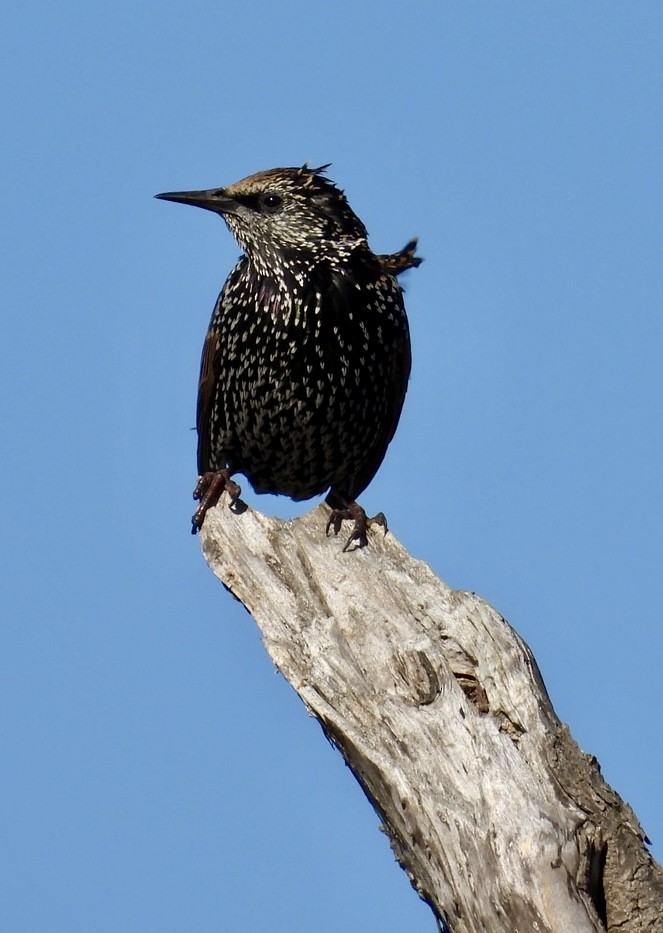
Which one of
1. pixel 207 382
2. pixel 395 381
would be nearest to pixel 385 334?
pixel 395 381

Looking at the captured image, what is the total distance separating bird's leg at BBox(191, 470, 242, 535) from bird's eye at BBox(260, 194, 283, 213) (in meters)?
1.41

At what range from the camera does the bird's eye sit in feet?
23.6

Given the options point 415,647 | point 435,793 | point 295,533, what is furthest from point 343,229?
point 435,793

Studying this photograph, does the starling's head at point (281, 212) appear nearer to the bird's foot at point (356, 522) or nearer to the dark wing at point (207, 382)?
the dark wing at point (207, 382)

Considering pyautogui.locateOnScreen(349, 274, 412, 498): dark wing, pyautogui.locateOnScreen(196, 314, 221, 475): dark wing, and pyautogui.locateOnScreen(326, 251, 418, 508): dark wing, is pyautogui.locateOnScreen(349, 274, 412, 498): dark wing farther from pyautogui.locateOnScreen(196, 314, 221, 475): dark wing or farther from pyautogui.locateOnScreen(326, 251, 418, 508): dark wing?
pyautogui.locateOnScreen(196, 314, 221, 475): dark wing

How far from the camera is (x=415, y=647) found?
15.8 ft

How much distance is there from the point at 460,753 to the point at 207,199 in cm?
370

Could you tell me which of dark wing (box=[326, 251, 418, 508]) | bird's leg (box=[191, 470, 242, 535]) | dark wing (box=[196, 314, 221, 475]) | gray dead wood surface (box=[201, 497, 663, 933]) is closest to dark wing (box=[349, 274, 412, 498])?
dark wing (box=[326, 251, 418, 508])

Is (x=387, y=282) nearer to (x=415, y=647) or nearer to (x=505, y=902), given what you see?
(x=415, y=647)

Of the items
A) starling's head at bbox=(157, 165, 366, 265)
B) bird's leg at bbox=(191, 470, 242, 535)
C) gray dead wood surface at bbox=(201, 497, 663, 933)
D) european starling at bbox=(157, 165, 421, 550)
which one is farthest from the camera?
starling's head at bbox=(157, 165, 366, 265)

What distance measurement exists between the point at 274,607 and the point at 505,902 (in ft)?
5.24

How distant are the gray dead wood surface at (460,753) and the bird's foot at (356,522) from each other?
320 mm

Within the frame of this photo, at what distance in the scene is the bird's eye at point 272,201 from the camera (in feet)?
23.6

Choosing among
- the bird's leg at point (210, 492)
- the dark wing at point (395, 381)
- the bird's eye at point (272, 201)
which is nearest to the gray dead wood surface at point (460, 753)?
the bird's leg at point (210, 492)
